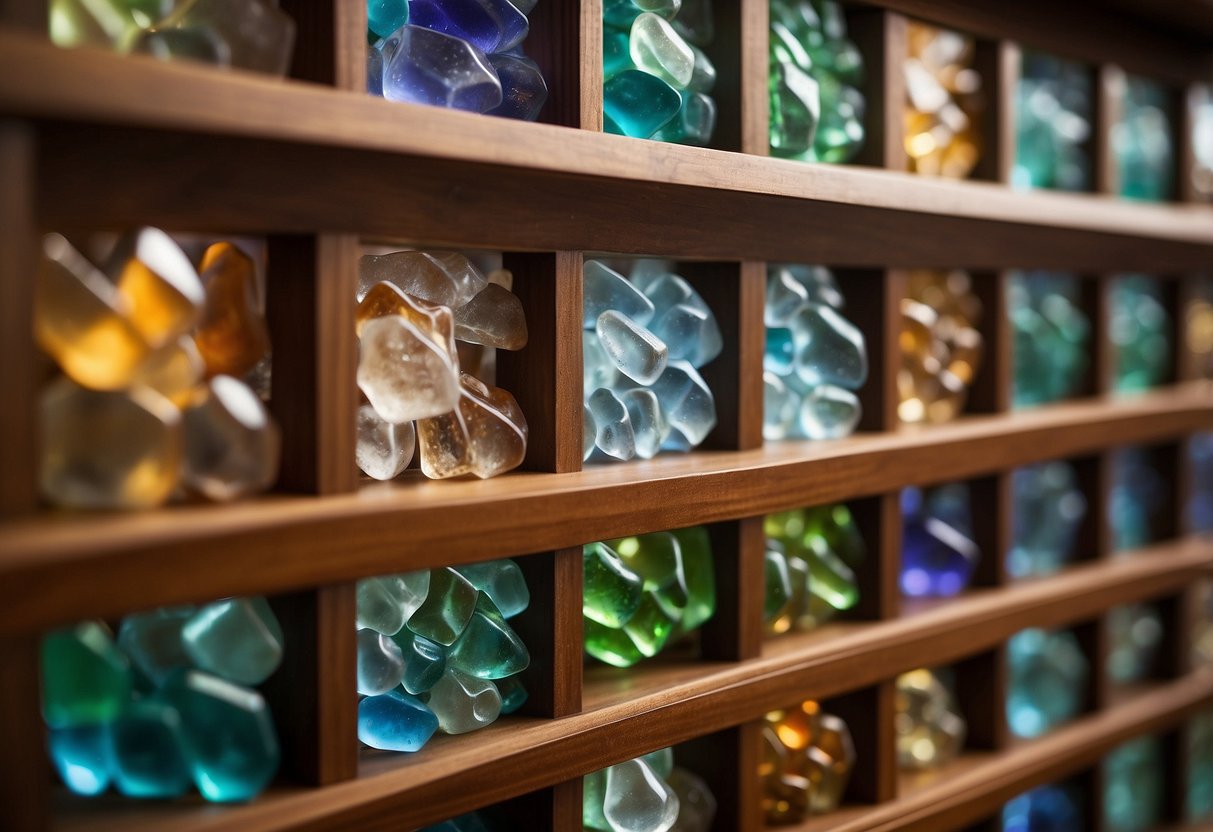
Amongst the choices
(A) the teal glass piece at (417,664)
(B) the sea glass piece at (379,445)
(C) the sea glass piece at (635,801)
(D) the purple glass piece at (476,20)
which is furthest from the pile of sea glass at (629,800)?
(D) the purple glass piece at (476,20)

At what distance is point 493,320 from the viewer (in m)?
0.65

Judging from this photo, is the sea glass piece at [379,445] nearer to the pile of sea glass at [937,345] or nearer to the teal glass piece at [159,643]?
the teal glass piece at [159,643]

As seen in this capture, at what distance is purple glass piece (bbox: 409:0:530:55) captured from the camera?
0.63 meters

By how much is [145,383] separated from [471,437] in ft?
0.60

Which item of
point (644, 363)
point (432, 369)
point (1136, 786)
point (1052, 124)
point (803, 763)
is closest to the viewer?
point (432, 369)

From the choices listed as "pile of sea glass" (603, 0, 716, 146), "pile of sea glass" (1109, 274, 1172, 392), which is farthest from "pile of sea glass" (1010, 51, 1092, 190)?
"pile of sea glass" (603, 0, 716, 146)

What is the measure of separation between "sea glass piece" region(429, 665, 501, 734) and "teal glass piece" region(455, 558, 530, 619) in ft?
0.15

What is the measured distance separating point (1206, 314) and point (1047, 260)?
1.58 ft

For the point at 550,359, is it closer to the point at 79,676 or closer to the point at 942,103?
the point at 79,676

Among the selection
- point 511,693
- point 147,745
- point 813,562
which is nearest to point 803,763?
point 813,562

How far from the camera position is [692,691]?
2.33 ft

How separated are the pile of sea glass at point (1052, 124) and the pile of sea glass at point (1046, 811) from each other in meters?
0.59

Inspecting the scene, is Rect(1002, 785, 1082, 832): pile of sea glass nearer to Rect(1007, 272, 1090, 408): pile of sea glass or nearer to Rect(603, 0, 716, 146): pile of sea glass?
Rect(1007, 272, 1090, 408): pile of sea glass

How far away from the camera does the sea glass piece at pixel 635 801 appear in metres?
0.70
